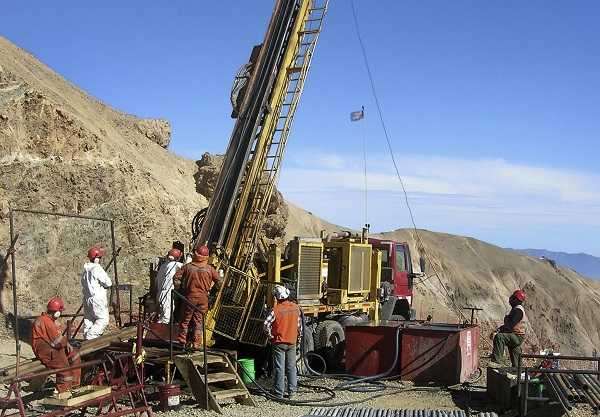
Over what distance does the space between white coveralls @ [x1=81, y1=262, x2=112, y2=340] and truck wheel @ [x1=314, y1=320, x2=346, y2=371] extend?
4600 millimetres

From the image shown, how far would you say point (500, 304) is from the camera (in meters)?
59.6

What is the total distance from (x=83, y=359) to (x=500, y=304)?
5325cm

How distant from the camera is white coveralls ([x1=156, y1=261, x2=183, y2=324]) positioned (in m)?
12.8

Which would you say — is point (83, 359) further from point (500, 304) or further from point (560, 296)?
point (560, 296)

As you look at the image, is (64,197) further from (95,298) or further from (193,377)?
(193,377)

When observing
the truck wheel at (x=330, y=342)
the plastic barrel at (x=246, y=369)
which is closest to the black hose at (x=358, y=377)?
the truck wheel at (x=330, y=342)

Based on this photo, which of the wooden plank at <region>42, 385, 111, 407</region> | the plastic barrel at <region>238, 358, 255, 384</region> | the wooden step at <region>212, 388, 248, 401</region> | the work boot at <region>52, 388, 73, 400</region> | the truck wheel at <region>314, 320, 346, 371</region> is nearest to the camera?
the wooden plank at <region>42, 385, 111, 407</region>

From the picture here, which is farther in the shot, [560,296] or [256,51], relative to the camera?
[560,296]

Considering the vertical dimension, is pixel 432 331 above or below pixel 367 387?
above

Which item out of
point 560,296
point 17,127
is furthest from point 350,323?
point 560,296

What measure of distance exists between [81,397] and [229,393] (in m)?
2.83

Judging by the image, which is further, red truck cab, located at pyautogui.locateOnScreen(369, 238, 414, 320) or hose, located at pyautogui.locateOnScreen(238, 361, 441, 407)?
red truck cab, located at pyautogui.locateOnScreen(369, 238, 414, 320)

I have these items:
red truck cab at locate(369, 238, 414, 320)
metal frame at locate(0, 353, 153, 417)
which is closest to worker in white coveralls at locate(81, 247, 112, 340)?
metal frame at locate(0, 353, 153, 417)

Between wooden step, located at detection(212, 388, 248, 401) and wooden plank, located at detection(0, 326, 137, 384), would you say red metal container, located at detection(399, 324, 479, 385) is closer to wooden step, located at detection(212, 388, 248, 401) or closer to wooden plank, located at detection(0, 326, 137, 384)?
wooden step, located at detection(212, 388, 248, 401)
